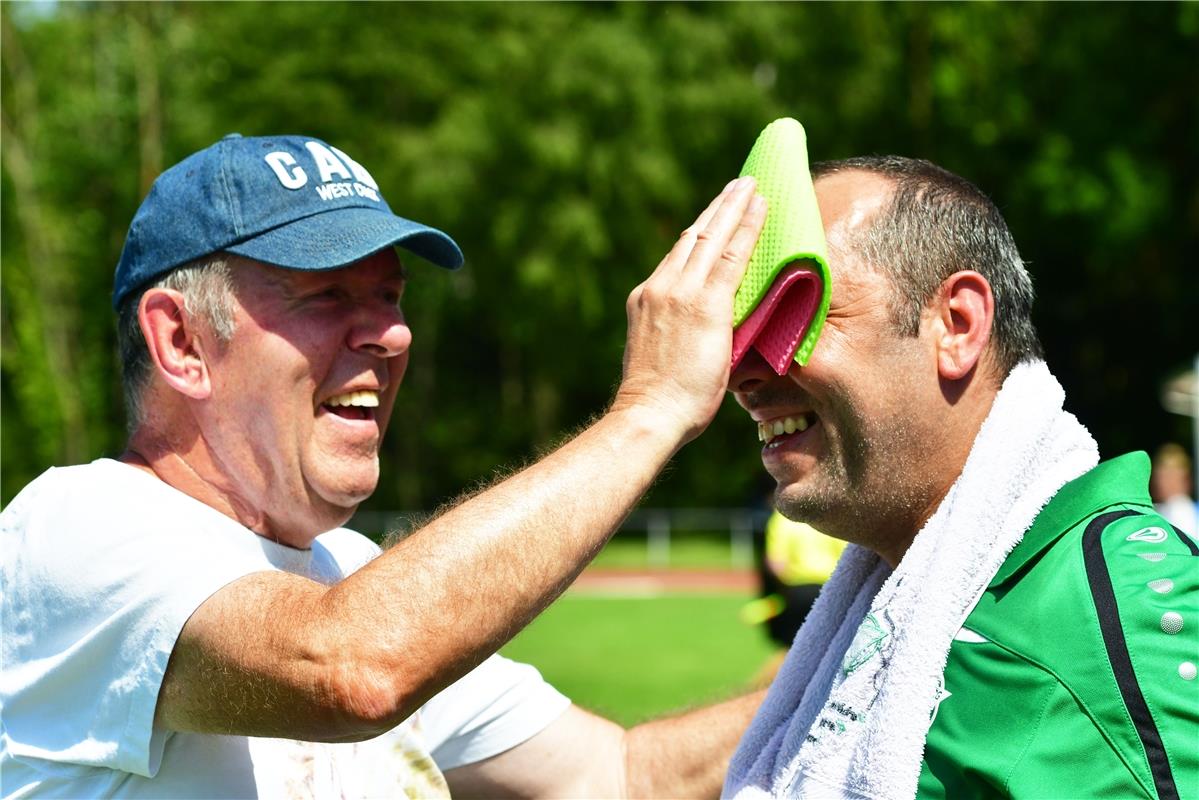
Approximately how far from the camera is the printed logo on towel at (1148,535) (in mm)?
2398

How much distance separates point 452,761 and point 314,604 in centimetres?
128

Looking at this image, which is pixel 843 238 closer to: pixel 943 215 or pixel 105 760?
pixel 943 215

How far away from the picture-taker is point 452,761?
3400 millimetres

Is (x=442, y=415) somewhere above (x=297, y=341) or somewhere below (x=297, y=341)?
below

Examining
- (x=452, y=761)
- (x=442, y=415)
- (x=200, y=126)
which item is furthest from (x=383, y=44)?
(x=452, y=761)

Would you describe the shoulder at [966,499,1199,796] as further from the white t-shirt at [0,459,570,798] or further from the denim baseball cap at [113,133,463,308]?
the denim baseball cap at [113,133,463,308]

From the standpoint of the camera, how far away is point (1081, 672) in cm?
225

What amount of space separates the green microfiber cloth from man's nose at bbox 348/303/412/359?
887 mm

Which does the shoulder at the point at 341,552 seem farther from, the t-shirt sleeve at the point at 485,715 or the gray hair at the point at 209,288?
the gray hair at the point at 209,288

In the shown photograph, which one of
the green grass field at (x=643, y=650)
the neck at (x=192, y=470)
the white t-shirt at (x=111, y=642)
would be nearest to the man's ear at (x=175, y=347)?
the neck at (x=192, y=470)

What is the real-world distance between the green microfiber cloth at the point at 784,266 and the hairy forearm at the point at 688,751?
1.14 meters

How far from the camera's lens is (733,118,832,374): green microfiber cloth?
2490 millimetres

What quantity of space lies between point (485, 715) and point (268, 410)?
3.20ft

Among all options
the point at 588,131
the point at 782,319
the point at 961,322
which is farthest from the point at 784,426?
the point at 588,131
